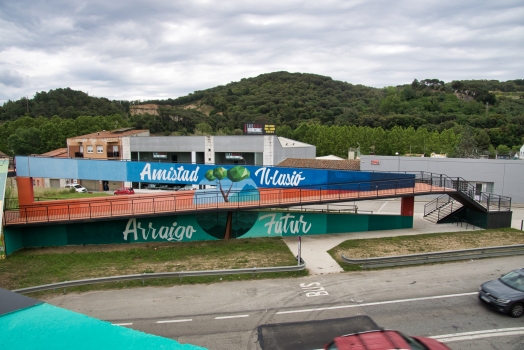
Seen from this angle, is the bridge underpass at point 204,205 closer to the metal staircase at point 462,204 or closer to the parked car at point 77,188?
the metal staircase at point 462,204

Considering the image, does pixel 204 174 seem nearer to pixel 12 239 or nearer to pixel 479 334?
pixel 12 239

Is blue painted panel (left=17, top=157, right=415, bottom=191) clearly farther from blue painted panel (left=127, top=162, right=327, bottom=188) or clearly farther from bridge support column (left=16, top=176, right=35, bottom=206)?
bridge support column (left=16, top=176, right=35, bottom=206)

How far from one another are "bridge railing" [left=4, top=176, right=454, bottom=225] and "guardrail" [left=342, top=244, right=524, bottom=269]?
5.69 meters

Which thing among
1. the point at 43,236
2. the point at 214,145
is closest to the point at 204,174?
the point at 43,236

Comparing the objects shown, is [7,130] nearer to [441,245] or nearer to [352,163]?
[352,163]

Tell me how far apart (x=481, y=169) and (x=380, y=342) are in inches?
1438

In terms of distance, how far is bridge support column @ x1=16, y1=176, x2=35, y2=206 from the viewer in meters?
21.7

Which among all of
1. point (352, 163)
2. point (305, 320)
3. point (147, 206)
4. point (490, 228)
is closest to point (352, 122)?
point (352, 163)

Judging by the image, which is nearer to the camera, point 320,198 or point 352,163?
point 320,198

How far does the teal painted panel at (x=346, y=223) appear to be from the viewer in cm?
2312

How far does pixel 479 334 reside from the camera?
34.2 feet

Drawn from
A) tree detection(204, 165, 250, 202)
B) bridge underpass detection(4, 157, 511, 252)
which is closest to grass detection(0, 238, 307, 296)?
bridge underpass detection(4, 157, 511, 252)

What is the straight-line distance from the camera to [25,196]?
71.3 feet

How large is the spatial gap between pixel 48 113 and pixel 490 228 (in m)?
133
